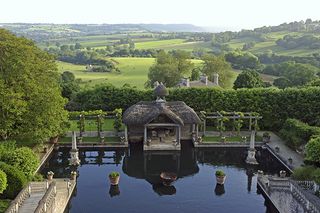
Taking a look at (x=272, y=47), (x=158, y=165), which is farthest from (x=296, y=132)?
(x=272, y=47)

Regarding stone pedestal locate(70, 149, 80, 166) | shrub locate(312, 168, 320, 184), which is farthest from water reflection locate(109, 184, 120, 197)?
shrub locate(312, 168, 320, 184)

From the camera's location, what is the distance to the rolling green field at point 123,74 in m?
95.4

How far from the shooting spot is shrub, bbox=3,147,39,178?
3294 centimetres

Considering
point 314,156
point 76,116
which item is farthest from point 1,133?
point 314,156

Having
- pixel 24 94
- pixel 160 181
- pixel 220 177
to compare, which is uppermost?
pixel 24 94

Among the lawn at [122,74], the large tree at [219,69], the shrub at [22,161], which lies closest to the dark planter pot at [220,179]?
the shrub at [22,161]

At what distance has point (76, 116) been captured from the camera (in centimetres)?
5566

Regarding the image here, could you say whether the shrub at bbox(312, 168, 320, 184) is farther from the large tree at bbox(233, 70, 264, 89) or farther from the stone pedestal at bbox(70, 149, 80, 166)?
the large tree at bbox(233, 70, 264, 89)

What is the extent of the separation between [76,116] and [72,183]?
2101cm

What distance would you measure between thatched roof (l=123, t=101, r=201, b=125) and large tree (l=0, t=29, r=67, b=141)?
9245mm

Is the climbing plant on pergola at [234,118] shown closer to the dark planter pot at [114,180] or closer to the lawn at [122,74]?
the dark planter pot at [114,180]

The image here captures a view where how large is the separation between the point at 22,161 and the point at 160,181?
39.8ft

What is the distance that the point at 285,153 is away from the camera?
1801 inches

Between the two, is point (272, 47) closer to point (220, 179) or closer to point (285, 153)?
point (285, 153)
